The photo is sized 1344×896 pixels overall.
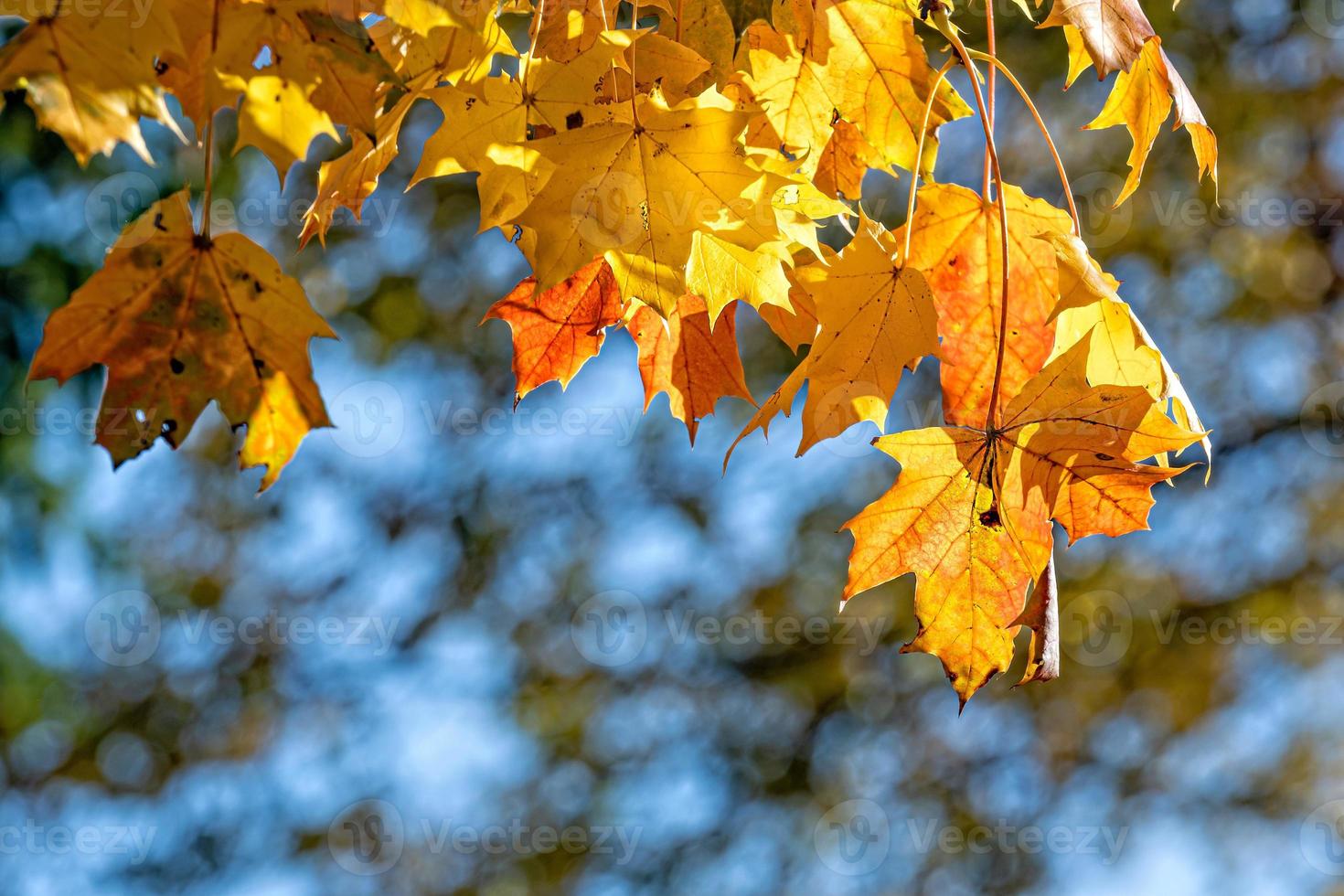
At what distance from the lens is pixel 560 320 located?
998 millimetres

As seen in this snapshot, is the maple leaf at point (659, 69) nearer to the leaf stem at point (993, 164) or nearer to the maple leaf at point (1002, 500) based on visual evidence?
the leaf stem at point (993, 164)

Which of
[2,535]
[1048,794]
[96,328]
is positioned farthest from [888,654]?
[96,328]

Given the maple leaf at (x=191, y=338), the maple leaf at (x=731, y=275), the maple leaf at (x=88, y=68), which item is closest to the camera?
the maple leaf at (x=88, y=68)

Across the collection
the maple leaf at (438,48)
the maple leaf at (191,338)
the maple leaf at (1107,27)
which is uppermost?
the maple leaf at (438,48)

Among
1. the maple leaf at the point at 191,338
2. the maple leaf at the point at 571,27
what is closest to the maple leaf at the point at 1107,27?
the maple leaf at the point at 571,27

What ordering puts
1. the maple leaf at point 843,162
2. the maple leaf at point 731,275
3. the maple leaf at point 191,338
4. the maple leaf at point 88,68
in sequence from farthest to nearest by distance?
the maple leaf at point 843,162 < the maple leaf at point 731,275 < the maple leaf at point 191,338 < the maple leaf at point 88,68

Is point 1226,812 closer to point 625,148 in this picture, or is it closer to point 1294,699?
point 1294,699

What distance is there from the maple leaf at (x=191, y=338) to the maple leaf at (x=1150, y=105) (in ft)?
2.26

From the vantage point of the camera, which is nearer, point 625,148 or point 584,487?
point 625,148

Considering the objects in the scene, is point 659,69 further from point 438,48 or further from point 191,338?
point 191,338

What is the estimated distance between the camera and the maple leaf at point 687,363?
100cm

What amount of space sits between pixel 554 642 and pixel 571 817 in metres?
0.72

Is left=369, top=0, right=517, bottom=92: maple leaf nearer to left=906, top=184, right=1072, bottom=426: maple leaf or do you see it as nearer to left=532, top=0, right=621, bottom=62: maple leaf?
left=532, top=0, right=621, bottom=62: maple leaf

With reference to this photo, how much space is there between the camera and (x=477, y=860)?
4.71 meters
